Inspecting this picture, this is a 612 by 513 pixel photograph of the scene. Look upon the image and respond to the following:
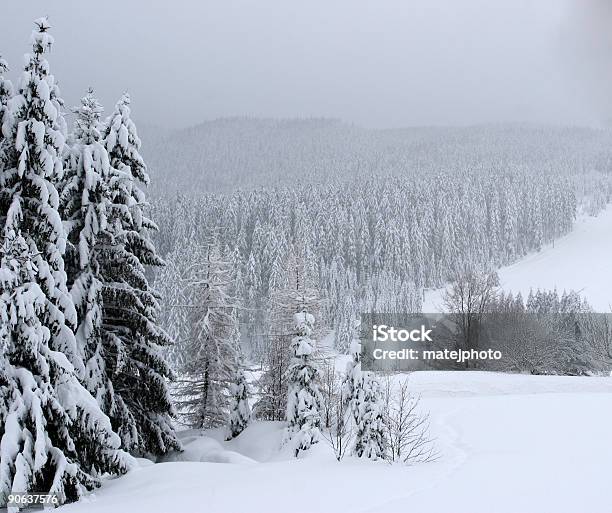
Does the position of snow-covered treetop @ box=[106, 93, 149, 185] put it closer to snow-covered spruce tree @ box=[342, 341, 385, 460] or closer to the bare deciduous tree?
snow-covered spruce tree @ box=[342, 341, 385, 460]

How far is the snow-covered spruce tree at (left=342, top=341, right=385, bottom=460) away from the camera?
13883 mm

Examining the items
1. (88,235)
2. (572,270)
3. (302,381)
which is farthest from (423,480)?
(572,270)

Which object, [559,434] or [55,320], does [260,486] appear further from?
[559,434]

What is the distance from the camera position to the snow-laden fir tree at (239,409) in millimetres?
26453

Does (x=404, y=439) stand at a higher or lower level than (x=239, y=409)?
higher

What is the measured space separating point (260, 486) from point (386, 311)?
276ft

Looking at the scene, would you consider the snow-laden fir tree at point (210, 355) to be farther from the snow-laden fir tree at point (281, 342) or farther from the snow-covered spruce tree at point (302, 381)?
the snow-covered spruce tree at point (302, 381)

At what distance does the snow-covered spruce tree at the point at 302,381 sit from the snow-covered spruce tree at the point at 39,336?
11.4m

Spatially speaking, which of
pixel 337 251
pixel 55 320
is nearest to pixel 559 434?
pixel 55 320

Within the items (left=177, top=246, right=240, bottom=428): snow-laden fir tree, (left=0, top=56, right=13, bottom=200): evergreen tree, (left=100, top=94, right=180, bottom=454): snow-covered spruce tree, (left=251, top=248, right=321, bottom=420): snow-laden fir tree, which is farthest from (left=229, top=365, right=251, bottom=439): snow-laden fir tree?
→ (left=0, top=56, right=13, bottom=200): evergreen tree

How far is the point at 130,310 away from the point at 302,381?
9.56 metres

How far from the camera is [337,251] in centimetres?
11256

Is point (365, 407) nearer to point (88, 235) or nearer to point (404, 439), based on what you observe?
point (404, 439)

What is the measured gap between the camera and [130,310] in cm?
1762
